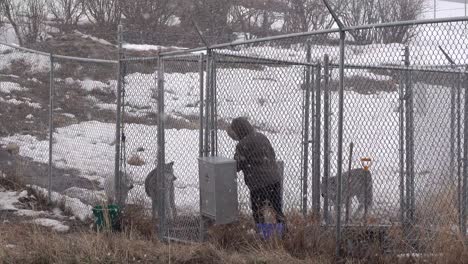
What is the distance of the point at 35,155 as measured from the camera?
1280 centimetres

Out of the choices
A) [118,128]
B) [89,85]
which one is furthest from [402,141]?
[89,85]

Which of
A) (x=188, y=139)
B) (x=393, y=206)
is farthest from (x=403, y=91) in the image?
(x=188, y=139)

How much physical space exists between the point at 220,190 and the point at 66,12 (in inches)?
755

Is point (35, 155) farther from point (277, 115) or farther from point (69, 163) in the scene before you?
point (277, 115)

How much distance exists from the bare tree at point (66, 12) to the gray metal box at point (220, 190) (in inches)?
710

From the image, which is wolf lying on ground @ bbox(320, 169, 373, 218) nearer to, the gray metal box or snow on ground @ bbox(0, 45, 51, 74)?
the gray metal box

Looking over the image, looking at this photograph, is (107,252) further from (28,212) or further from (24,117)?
(24,117)

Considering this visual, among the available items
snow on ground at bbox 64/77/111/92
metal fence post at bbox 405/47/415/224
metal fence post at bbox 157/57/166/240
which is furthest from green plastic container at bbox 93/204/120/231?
snow on ground at bbox 64/77/111/92

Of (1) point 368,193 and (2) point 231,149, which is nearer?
(1) point 368,193

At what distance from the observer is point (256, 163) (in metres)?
7.74

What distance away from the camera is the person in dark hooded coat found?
25.0 feet

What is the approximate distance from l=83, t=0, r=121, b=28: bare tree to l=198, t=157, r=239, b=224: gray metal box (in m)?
16.6

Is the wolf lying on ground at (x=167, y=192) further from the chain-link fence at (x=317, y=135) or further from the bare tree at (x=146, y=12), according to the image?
the bare tree at (x=146, y=12)

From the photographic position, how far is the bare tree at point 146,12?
22359mm
